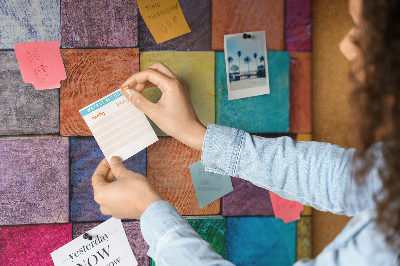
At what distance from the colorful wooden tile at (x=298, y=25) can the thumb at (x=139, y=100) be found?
0.59 metres

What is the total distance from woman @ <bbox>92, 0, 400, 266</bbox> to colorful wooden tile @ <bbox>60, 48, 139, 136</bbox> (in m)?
0.13

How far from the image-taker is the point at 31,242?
3.38 ft

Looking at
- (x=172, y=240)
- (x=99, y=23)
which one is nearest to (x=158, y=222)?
(x=172, y=240)

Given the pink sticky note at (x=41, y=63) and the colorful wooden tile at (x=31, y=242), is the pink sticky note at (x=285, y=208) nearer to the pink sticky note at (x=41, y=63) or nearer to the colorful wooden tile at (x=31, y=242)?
the colorful wooden tile at (x=31, y=242)

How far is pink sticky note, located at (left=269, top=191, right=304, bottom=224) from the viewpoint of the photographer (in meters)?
1.15

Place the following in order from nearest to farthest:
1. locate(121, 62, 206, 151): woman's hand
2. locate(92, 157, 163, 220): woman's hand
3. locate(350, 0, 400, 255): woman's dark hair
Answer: locate(350, 0, 400, 255): woman's dark hair
locate(92, 157, 163, 220): woman's hand
locate(121, 62, 206, 151): woman's hand

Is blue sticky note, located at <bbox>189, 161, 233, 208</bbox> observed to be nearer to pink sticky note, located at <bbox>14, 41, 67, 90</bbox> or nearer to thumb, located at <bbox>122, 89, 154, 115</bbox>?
thumb, located at <bbox>122, 89, 154, 115</bbox>

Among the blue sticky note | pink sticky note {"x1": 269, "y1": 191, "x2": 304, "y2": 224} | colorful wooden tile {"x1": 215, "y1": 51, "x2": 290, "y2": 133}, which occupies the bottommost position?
pink sticky note {"x1": 269, "y1": 191, "x2": 304, "y2": 224}

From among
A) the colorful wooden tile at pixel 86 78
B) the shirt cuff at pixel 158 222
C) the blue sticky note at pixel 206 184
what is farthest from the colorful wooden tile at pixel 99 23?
the shirt cuff at pixel 158 222

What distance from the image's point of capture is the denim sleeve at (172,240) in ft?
2.01

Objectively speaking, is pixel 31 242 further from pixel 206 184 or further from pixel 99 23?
pixel 99 23

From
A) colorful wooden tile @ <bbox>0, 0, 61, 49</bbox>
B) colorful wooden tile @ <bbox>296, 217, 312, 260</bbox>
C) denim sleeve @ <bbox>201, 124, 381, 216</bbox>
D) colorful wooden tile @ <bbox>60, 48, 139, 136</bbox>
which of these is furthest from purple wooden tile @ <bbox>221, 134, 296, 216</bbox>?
colorful wooden tile @ <bbox>0, 0, 61, 49</bbox>

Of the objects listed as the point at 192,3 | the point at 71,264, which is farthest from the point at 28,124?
the point at 192,3

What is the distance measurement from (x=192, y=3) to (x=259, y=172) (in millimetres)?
646
